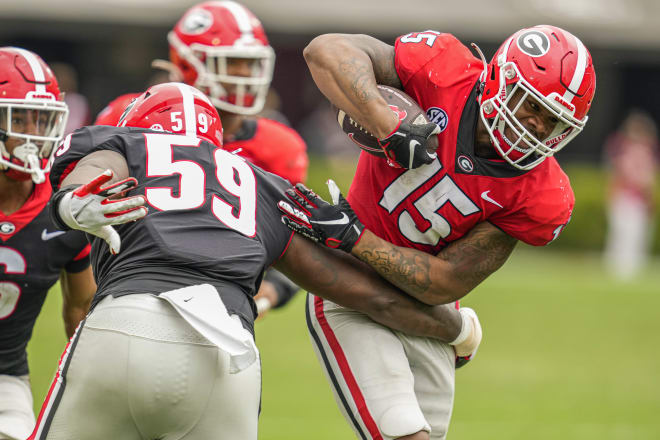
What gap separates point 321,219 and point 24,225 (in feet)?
4.36

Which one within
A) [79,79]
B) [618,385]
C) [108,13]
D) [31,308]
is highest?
[31,308]

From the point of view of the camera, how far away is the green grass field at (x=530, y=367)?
7.58m

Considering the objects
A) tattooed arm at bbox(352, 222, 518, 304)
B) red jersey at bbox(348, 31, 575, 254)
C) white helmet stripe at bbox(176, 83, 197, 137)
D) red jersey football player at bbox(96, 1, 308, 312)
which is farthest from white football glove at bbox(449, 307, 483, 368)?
white helmet stripe at bbox(176, 83, 197, 137)

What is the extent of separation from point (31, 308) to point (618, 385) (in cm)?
653

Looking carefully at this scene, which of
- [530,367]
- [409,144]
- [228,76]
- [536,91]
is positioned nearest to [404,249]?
[409,144]

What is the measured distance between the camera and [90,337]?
3.04m

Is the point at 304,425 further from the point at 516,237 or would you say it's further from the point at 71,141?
the point at 71,141

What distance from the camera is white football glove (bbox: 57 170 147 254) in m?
2.97

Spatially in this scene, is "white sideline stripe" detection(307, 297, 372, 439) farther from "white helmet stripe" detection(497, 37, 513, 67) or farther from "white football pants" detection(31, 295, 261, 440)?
"white helmet stripe" detection(497, 37, 513, 67)

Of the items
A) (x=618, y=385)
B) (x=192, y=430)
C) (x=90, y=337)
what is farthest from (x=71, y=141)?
(x=618, y=385)

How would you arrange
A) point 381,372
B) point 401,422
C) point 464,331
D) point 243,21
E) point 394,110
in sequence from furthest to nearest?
point 243,21
point 464,331
point 381,372
point 401,422
point 394,110

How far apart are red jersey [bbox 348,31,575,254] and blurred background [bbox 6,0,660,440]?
10.8 ft

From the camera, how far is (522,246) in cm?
1894

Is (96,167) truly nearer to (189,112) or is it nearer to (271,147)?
(189,112)
